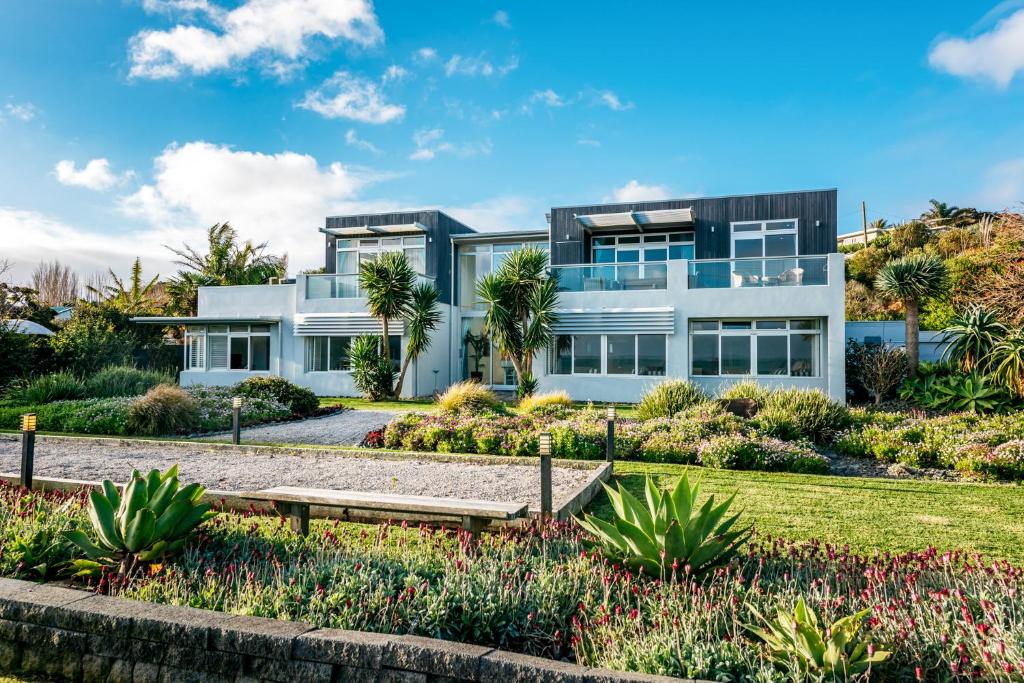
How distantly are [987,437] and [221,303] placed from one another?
23.3 m

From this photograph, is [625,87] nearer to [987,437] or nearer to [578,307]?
[578,307]

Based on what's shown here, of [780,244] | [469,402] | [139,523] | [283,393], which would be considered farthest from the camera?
[780,244]

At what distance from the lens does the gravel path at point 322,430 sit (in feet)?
39.7

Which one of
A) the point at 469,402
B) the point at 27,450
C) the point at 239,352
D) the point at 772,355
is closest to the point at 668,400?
the point at 469,402

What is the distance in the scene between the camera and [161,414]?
12805 millimetres

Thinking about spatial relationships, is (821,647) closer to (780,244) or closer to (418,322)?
(418,322)

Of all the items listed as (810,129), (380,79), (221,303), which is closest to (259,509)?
(380,79)

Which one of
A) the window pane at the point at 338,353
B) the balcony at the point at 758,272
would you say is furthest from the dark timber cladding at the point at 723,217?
the window pane at the point at 338,353

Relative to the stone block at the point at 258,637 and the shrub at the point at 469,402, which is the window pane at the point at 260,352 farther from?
the stone block at the point at 258,637

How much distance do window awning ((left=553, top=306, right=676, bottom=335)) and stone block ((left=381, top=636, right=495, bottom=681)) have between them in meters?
16.8

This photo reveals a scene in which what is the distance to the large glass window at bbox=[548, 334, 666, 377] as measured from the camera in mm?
19438

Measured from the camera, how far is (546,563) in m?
4.03

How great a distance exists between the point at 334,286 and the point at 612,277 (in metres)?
A: 9.91

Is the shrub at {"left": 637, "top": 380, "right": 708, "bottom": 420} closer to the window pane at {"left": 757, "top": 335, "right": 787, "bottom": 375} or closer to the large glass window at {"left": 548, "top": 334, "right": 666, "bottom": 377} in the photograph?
the large glass window at {"left": 548, "top": 334, "right": 666, "bottom": 377}
